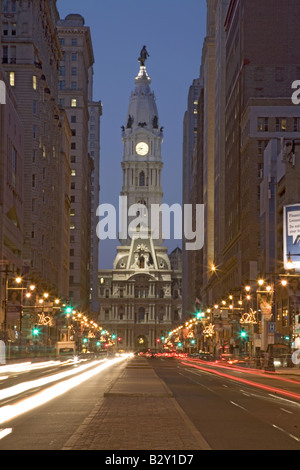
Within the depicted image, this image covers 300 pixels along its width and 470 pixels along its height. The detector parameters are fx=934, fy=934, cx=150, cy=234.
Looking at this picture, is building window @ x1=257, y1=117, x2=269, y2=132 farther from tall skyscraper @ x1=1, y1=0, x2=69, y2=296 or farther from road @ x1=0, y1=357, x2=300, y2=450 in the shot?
road @ x1=0, y1=357, x2=300, y2=450

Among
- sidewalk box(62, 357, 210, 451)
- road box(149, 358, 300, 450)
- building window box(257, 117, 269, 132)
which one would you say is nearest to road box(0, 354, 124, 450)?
sidewalk box(62, 357, 210, 451)

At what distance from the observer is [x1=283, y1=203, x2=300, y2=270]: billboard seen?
8888cm

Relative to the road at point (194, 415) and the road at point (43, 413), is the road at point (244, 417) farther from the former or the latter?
the road at point (43, 413)

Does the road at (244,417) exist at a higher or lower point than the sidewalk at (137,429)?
lower

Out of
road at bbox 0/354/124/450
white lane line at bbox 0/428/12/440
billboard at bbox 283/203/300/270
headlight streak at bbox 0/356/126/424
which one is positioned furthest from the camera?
billboard at bbox 283/203/300/270

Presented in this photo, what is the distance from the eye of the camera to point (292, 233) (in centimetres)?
9150

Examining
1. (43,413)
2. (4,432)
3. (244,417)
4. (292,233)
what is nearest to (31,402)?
(43,413)

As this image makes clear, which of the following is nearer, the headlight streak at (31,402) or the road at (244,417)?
the road at (244,417)

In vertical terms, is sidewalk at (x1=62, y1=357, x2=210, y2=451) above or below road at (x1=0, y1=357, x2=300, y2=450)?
above

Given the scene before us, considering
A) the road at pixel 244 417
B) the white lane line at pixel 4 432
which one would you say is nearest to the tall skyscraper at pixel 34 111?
the road at pixel 244 417

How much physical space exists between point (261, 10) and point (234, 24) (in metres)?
18.4

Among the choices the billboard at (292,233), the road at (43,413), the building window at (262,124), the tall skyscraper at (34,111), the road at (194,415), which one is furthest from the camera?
the tall skyscraper at (34,111)

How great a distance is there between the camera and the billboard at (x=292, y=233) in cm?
8888

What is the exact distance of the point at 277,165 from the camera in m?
123
